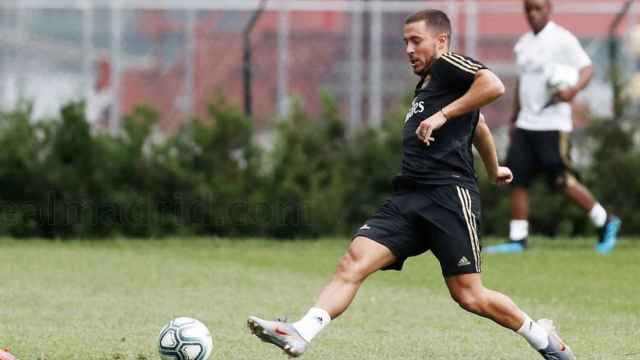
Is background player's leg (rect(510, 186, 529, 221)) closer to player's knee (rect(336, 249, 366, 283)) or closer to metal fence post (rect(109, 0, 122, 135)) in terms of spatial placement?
metal fence post (rect(109, 0, 122, 135))

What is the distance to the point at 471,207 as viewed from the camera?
6906 millimetres

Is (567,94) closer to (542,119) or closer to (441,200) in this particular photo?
(542,119)

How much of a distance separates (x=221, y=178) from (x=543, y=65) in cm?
387

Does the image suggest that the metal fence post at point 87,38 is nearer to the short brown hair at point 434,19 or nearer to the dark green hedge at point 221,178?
the dark green hedge at point 221,178

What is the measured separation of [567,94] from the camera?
13.1 m

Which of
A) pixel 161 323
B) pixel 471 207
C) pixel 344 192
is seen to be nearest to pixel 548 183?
pixel 344 192

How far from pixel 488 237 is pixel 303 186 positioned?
2.10 meters

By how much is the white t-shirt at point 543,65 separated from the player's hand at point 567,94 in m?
0.13

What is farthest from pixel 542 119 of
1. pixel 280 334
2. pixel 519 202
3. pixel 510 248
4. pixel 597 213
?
pixel 280 334

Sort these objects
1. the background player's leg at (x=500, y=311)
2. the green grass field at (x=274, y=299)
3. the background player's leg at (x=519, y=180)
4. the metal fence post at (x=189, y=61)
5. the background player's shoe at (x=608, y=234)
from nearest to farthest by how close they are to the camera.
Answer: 1. the background player's leg at (x=500, y=311)
2. the green grass field at (x=274, y=299)
3. the background player's leg at (x=519, y=180)
4. the background player's shoe at (x=608, y=234)
5. the metal fence post at (x=189, y=61)

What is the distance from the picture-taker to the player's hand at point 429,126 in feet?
21.7

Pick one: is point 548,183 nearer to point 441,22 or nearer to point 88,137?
point 88,137

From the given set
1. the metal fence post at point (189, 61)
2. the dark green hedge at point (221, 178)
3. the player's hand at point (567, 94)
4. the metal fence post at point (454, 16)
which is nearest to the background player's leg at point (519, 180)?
the player's hand at point (567, 94)

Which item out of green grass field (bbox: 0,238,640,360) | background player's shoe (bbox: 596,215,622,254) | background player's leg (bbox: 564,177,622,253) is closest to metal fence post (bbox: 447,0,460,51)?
green grass field (bbox: 0,238,640,360)
